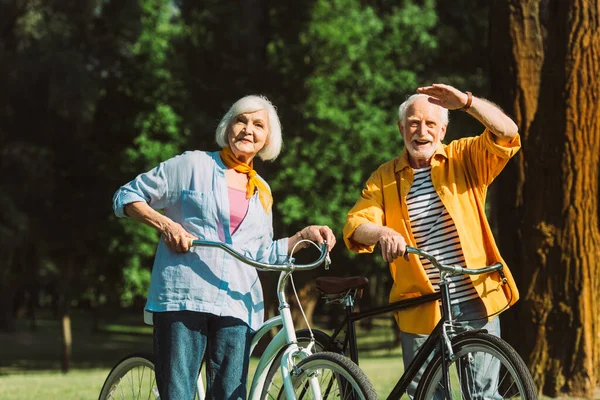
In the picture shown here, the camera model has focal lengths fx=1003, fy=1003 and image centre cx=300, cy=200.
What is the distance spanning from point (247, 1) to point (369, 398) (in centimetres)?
1978

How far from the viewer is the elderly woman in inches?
173

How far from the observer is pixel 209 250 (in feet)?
14.6

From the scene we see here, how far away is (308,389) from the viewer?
432 cm

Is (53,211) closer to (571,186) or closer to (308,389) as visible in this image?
(571,186)

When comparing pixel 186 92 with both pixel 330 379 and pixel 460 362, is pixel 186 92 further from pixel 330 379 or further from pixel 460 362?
pixel 460 362

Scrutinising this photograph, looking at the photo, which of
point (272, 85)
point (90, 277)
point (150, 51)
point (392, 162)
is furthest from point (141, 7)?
point (392, 162)

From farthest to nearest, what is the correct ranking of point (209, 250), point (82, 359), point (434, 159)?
1. point (82, 359)
2. point (434, 159)
3. point (209, 250)

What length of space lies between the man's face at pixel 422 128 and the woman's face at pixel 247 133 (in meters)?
0.66

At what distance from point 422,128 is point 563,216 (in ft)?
13.0

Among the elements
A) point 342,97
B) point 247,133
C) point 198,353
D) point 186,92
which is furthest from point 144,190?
point 342,97

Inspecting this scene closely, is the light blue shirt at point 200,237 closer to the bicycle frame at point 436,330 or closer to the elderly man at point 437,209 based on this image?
the elderly man at point 437,209

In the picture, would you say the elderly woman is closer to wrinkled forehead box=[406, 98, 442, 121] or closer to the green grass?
wrinkled forehead box=[406, 98, 442, 121]

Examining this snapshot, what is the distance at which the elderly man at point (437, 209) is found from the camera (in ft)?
14.6

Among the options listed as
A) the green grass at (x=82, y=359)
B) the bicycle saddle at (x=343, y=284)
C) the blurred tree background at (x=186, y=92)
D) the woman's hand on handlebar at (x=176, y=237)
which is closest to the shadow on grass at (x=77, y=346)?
the green grass at (x=82, y=359)
